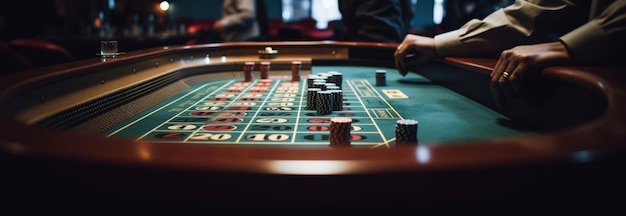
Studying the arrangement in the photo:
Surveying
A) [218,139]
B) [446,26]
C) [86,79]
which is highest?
[446,26]

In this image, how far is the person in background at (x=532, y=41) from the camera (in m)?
1.40

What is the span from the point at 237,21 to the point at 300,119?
4.11 metres

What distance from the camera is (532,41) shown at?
6.50 feet

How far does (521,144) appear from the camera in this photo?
73cm

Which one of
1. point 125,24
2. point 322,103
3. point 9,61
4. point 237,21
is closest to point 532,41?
point 322,103

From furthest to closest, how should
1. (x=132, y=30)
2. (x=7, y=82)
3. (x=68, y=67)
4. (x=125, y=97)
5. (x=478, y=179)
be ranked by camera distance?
1. (x=132, y=30)
2. (x=125, y=97)
3. (x=68, y=67)
4. (x=7, y=82)
5. (x=478, y=179)

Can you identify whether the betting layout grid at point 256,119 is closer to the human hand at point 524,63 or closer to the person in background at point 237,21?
the human hand at point 524,63

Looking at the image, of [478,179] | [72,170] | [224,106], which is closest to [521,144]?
[478,179]

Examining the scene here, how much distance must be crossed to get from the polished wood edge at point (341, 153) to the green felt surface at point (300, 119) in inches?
24.1

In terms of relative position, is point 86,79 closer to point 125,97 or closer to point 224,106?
point 125,97

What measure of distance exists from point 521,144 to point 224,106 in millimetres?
1418

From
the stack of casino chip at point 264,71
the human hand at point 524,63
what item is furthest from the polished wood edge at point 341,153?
the stack of casino chip at point 264,71

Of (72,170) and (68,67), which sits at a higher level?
(68,67)

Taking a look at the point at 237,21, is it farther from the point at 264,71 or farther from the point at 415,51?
the point at 415,51
